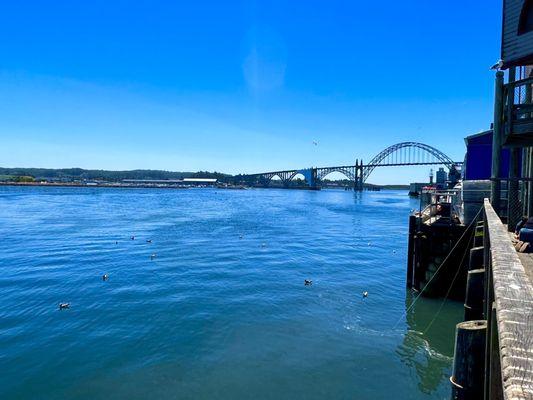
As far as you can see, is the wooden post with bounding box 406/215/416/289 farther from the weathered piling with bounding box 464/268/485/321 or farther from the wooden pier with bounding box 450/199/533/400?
the wooden pier with bounding box 450/199/533/400

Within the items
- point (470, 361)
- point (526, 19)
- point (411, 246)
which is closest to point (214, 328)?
point (411, 246)

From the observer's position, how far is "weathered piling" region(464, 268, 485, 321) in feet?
29.7

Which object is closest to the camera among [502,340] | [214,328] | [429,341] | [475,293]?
[502,340]

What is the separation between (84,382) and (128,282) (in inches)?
407

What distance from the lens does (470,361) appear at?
557 centimetres

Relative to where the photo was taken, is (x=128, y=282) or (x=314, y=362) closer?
(x=314, y=362)

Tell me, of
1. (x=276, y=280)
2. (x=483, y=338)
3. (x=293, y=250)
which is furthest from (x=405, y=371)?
(x=293, y=250)

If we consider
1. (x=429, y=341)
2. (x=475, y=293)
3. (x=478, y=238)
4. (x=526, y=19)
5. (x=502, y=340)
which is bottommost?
(x=429, y=341)

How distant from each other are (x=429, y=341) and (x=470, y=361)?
9.80 metres

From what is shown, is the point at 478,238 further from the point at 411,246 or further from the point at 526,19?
the point at 526,19

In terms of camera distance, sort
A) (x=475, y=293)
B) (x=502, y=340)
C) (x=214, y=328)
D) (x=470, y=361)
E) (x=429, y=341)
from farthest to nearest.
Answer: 1. (x=214, y=328)
2. (x=429, y=341)
3. (x=475, y=293)
4. (x=470, y=361)
5. (x=502, y=340)

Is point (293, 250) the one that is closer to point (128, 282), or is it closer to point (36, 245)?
point (128, 282)

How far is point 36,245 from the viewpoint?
31688mm

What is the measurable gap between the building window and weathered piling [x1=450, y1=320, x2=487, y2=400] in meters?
14.0
